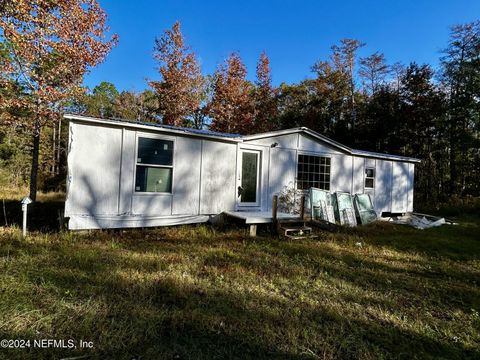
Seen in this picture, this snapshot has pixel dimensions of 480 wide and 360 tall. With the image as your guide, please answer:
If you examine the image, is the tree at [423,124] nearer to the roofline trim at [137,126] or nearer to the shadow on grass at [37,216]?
the roofline trim at [137,126]

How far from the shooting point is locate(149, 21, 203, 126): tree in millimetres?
18594

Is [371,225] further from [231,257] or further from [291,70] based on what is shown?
[291,70]

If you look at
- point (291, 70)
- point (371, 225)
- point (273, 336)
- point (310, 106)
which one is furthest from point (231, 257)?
point (291, 70)

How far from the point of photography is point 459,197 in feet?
52.4

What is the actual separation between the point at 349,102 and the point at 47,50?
63.0 ft

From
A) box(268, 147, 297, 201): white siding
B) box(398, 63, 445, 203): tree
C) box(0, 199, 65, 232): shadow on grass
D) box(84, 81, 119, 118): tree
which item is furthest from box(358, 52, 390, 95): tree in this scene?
box(84, 81, 119, 118): tree

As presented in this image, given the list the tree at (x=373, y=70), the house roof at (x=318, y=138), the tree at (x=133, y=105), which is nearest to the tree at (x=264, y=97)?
the tree at (x=373, y=70)

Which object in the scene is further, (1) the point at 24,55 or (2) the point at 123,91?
(2) the point at 123,91

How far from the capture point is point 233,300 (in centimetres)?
344

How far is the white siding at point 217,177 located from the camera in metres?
8.08

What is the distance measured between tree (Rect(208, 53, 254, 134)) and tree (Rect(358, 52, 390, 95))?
8863 mm

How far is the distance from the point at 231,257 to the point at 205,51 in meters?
17.7

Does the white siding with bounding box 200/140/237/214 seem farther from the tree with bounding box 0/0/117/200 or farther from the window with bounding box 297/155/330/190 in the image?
the tree with bounding box 0/0/117/200

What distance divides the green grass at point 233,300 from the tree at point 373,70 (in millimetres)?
18459
